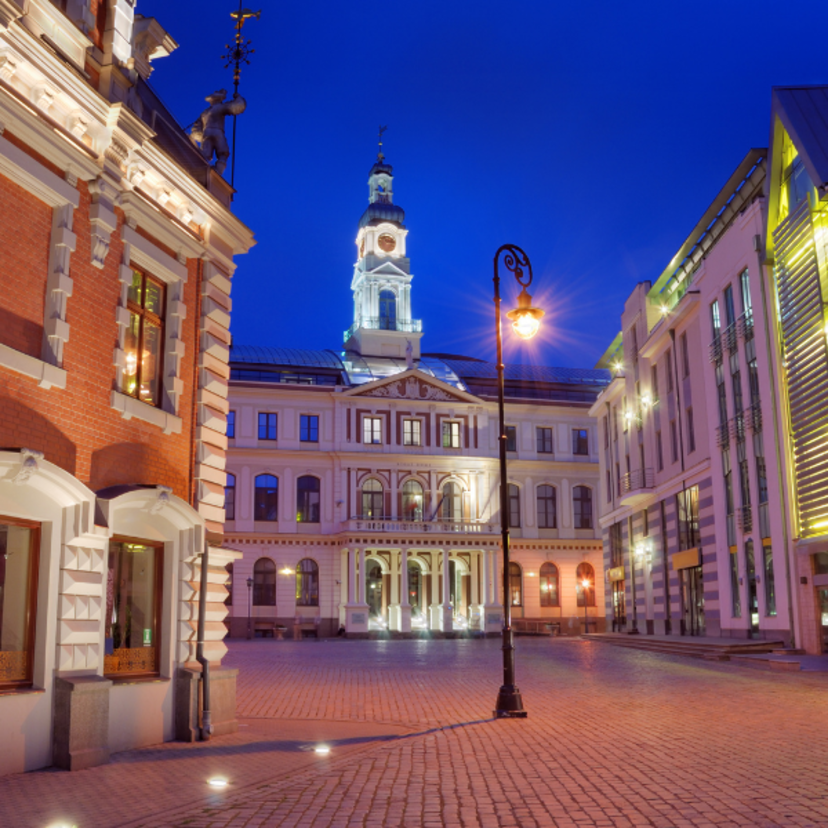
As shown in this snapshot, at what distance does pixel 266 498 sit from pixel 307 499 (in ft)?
8.34

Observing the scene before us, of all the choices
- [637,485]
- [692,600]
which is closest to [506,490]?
[692,600]

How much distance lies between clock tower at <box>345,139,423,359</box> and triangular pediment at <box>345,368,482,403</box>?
5268 millimetres

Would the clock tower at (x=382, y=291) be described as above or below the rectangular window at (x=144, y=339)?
above

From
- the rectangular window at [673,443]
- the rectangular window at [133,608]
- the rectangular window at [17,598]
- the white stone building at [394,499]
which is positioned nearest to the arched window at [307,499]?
the white stone building at [394,499]

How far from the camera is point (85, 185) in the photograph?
11.2m

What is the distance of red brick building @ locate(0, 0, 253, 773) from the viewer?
975 centimetres

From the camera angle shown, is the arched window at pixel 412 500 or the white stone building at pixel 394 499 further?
the arched window at pixel 412 500

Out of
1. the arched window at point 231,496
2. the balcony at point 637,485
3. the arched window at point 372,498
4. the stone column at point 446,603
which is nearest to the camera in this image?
the balcony at point 637,485

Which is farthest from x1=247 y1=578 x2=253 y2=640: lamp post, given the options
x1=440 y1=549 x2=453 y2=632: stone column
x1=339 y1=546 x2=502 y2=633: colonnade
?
x1=440 y1=549 x2=453 y2=632: stone column

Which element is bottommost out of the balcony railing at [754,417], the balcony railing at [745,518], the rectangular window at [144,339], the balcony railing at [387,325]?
the balcony railing at [745,518]

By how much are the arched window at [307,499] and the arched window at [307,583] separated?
2671 mm

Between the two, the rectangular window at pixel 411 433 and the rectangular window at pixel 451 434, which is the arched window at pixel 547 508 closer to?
the rectangular window at pixel 451 434

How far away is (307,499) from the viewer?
57406mm

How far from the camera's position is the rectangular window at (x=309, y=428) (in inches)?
2286
